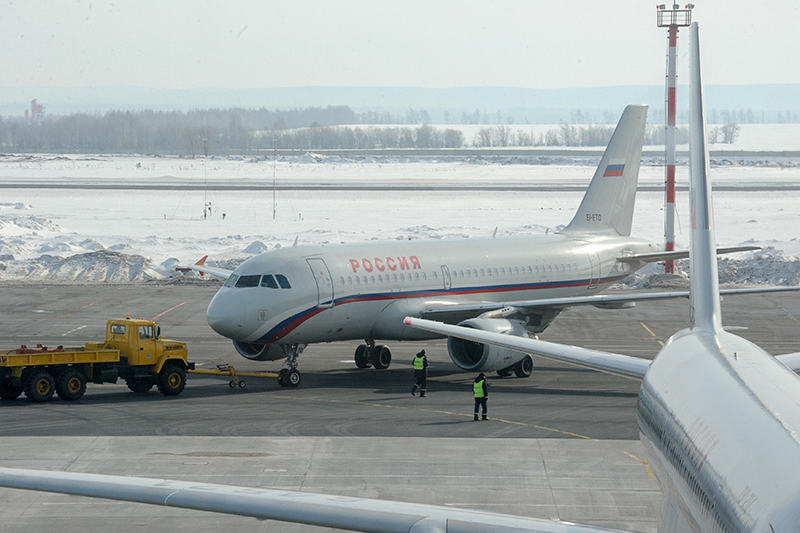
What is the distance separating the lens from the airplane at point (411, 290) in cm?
2916

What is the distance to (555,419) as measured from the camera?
83.4 feet

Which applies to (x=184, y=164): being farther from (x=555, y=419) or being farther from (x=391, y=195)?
(x=555, y=419)

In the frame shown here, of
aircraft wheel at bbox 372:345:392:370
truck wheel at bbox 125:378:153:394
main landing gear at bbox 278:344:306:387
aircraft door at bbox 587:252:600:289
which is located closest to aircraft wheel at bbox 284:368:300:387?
main landing gear at bbox 278:344:306:387

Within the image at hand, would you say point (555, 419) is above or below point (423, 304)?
below

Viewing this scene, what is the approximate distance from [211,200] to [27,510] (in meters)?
84.0

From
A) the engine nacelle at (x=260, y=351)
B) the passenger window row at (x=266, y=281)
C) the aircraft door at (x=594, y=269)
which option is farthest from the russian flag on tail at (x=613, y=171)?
the engine nacelle at (x=260, y=351)

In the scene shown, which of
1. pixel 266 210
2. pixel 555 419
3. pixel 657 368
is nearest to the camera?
pixel 657 368

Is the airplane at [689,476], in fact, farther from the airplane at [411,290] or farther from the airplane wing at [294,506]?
the airplane at [411,290]

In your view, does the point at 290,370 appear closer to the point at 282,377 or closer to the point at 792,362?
the point at 282,377

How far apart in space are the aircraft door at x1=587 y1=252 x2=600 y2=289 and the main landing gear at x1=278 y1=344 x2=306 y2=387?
42.8 ft

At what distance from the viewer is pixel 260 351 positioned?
2991 centimetres

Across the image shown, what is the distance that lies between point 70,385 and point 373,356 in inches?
414

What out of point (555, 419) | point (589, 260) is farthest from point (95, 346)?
point (589, 260)

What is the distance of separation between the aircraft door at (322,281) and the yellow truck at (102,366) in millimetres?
4531
